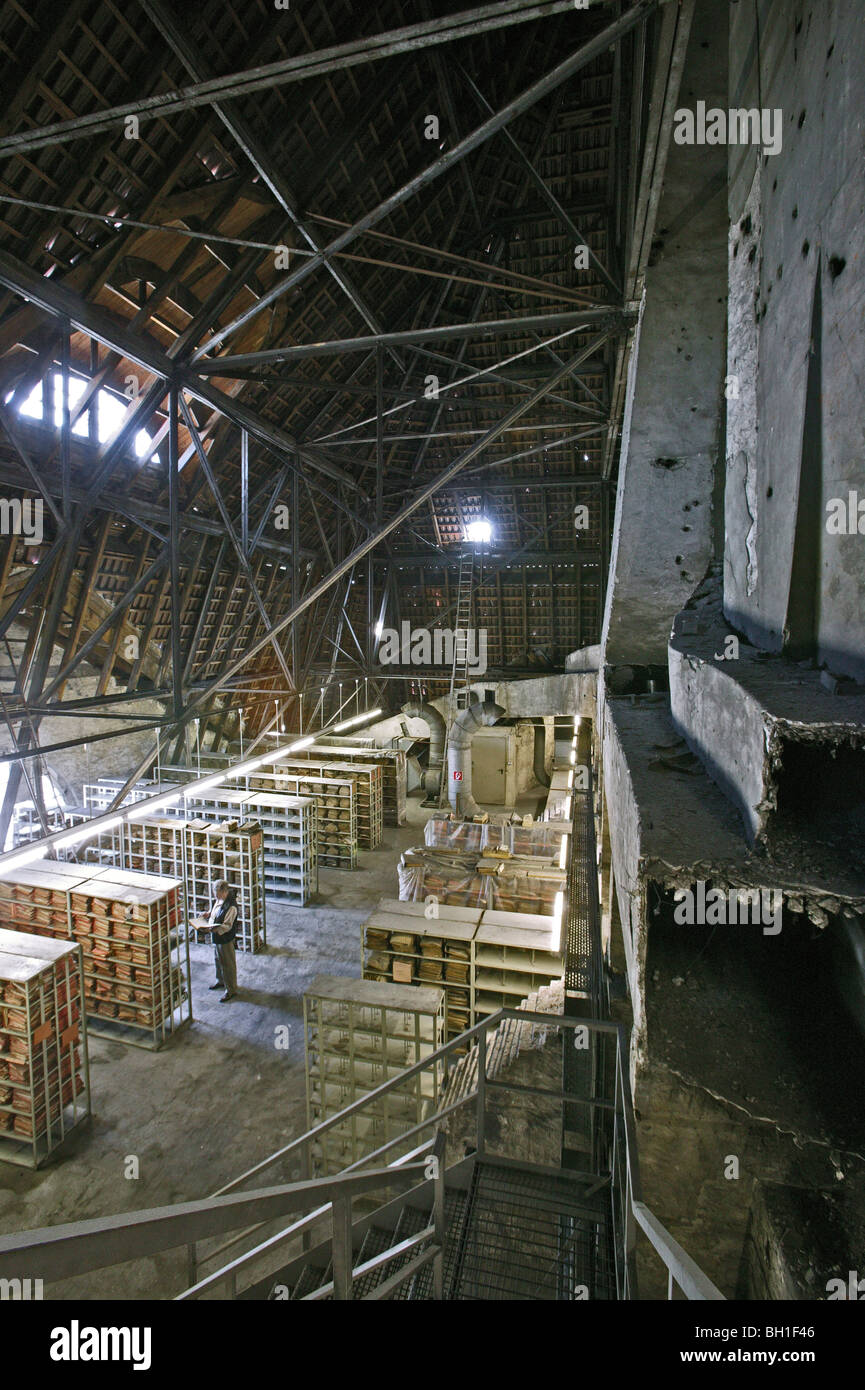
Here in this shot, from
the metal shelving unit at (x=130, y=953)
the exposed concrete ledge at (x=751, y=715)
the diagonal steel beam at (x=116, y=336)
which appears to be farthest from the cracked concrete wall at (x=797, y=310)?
the metal shelving unit at (x=130, y=953)

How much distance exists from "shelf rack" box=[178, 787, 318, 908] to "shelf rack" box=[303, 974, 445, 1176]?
584 centimetres

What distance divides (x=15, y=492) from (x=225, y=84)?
6.78m

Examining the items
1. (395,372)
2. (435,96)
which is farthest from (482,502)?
(435,96)

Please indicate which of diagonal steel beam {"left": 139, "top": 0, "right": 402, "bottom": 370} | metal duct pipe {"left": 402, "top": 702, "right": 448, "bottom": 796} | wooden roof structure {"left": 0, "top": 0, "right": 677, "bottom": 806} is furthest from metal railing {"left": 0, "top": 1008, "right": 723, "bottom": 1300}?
metal duct pipe {"left": 402, "top": 702, "right": 448, "bottom": 796}

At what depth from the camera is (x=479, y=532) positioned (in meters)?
18.2

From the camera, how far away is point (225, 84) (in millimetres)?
3801

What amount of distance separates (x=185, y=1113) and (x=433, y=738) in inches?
532

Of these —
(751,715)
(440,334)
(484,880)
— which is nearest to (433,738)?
(484,880)

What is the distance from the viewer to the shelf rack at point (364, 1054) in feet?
22.6

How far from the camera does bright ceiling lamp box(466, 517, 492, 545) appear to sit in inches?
705

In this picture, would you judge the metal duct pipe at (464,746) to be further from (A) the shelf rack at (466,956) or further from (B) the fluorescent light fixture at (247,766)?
(A) the shelf rack at (466,956)

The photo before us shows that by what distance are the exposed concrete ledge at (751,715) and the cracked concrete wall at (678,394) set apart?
229cm
